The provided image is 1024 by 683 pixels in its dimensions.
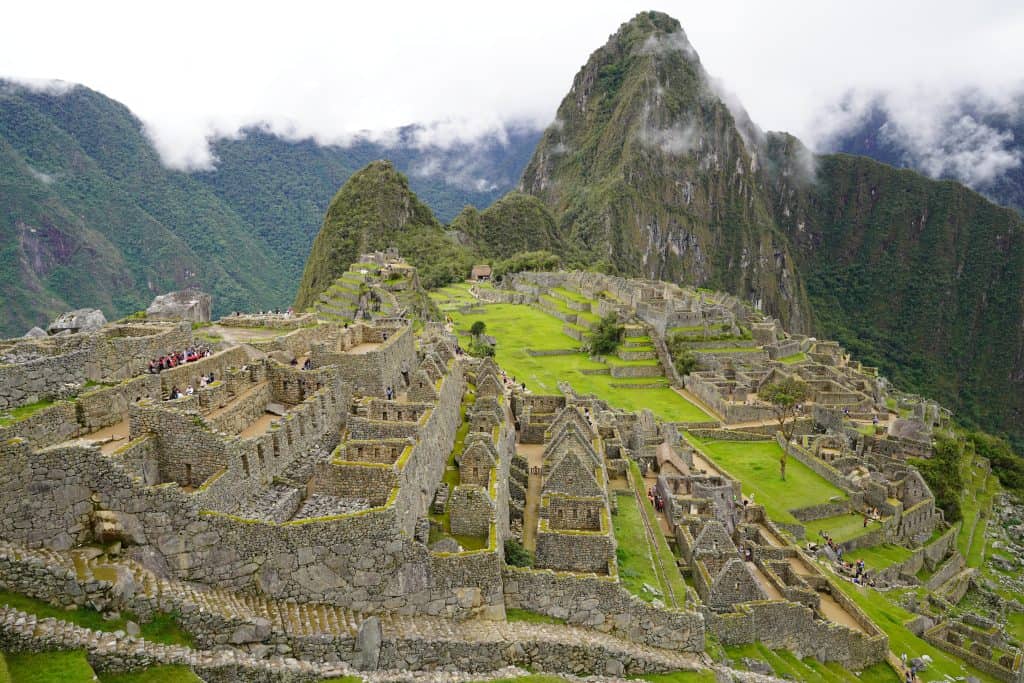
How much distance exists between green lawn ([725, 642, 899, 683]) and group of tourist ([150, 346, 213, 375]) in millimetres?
17795

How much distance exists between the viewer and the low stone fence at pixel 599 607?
1605 cm

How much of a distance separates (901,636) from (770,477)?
14.4 meters

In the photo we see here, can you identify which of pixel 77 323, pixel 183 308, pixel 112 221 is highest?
pixel 112 221

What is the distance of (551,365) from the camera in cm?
A: 6062

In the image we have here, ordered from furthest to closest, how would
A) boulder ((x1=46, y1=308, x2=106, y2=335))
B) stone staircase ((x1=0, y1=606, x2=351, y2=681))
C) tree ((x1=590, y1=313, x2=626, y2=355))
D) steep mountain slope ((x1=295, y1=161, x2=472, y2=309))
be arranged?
steep mountain slope ((x1=295, y1=161, x2=472, y2=309))
tree ((x1=590, y1=313, x2=626, y2=355))
boulder ((x1=46, y1=308, x2=106, y2=335))
stone staircase ((x1=0, y1=606, x2=351, y2=681))

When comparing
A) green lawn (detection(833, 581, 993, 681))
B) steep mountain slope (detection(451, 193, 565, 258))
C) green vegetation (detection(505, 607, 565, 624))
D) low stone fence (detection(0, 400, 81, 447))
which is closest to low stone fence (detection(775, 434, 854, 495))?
green lawn (detection(833, 581, 993, 681))

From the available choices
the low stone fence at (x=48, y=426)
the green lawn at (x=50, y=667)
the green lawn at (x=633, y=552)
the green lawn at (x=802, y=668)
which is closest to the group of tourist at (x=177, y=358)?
the low stone fence at (x=48, y=426)

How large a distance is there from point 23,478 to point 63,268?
53542 mm

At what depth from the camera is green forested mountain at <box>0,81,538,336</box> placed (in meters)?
54.7

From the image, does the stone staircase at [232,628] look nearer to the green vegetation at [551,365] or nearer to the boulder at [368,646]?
the boulder at [368,646]

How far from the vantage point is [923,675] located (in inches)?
960

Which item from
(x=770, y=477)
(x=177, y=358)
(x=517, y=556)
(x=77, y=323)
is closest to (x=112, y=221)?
(x=77, y=323)

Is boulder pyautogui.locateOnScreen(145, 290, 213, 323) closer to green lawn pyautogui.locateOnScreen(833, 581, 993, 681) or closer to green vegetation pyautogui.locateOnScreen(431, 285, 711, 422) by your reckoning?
green vegetation pyautogui.locateOnScreen(431, 285, 711, 422)

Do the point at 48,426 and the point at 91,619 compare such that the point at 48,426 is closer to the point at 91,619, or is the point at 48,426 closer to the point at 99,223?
the point at 91,619
